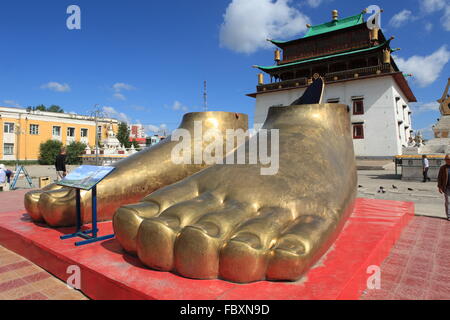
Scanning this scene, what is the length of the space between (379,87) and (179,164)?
23.2 metres

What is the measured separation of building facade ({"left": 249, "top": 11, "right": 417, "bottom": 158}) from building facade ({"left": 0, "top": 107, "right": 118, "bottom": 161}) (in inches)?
651

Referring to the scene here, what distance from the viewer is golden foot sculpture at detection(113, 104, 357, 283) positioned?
158cm

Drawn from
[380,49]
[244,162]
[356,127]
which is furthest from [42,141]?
[244,162]

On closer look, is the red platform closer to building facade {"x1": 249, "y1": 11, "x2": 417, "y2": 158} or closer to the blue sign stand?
the blue sign stand

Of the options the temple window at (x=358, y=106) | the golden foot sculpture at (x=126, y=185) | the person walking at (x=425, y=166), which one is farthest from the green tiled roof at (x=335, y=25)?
the golden foot sculpture at (x=126, y=185)

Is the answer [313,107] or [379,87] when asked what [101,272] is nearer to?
[313,107]

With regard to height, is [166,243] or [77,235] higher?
[166,243]

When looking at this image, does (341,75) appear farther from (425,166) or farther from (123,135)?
(123,135)

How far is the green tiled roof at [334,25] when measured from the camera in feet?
84.9

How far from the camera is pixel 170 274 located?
1.77 m

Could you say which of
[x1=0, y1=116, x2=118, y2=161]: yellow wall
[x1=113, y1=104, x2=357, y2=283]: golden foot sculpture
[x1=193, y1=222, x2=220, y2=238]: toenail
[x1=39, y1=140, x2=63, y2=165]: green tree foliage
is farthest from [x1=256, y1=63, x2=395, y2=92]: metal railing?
[x1=193, y1=222, x2=220, y2=238]: toenail

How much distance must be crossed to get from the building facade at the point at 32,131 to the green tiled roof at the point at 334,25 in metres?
19.9

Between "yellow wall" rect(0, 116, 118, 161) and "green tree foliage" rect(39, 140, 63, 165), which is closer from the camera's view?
"yellow wall" rect(0, 116, 118, 161)

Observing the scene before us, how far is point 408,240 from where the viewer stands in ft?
11.3
